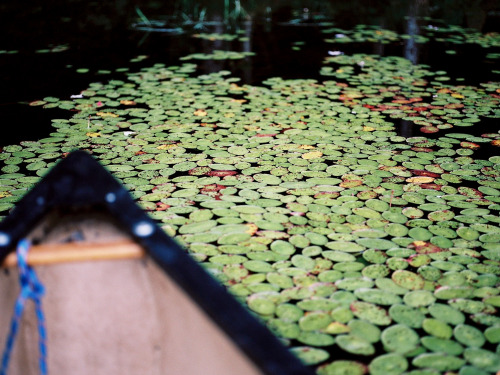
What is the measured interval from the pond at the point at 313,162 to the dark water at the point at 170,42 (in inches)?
1.4

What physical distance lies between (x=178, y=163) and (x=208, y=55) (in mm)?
2331

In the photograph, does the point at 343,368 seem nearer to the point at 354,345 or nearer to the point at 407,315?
the point at 354,345

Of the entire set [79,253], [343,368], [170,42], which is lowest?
[343,368]

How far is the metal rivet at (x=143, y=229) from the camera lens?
985mm

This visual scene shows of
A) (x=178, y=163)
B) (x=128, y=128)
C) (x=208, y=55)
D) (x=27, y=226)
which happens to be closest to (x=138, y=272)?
(x=27, y=226)

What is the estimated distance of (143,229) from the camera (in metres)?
0.99

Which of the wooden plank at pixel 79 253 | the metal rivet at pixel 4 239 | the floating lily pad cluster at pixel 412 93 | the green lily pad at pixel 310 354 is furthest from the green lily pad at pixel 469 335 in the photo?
the floating lily pad cluster at pixel 412 93

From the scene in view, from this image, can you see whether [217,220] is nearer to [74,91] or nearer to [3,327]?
[3,327]

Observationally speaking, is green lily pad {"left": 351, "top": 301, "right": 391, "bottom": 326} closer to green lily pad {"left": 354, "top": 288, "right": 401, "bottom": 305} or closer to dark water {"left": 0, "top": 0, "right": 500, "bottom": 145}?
green lily pad {"left": 354, "top": 288, "right": 401, "bottom": 305}

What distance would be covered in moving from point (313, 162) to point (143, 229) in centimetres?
165

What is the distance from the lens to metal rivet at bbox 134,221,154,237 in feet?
3.23

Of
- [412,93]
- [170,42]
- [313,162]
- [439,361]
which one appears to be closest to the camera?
[439,361]

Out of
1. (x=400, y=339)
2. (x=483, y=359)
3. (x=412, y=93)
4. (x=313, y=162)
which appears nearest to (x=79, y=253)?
(x=400, y=339)

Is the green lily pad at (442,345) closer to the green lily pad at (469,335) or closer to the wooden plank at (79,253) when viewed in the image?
the green lily pad at (469,335)
